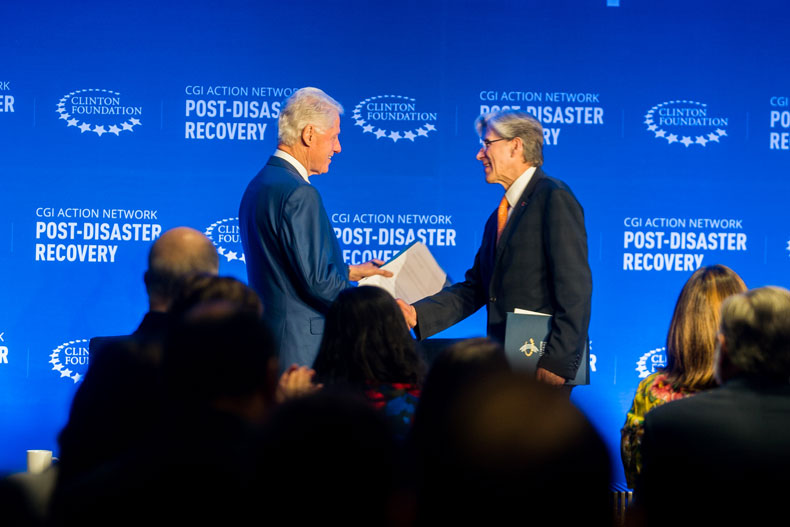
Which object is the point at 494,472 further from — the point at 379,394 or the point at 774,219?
the point at 774,219

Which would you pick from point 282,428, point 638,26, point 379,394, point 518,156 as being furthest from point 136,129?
point 282,428

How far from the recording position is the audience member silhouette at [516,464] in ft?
3.43

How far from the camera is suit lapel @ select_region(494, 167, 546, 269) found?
3.39 m

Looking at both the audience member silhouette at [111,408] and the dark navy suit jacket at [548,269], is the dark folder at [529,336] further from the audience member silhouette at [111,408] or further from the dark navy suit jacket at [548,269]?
the audience member silhouette at [111,408]

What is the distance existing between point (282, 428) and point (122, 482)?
16.3 inches

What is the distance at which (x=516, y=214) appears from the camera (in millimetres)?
3406

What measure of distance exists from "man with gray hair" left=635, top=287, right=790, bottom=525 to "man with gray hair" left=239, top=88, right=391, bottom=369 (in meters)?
1.80

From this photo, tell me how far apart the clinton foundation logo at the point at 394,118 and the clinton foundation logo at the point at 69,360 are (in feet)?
7.11

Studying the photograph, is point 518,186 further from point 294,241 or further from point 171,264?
point 171,264

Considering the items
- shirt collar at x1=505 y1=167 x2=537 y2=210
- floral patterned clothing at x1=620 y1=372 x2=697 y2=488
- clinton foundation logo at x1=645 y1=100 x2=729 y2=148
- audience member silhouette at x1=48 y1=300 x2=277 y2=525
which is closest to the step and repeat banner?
clinton foundation logo at x1=645 y1=100 x2=729 y2=148

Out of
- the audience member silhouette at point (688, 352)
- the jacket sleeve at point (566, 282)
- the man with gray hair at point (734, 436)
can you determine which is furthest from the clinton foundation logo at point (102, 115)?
the man with gray hair at point (734, 436)

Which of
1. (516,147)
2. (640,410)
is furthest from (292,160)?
(640,410)

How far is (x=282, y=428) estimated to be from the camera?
100 cm

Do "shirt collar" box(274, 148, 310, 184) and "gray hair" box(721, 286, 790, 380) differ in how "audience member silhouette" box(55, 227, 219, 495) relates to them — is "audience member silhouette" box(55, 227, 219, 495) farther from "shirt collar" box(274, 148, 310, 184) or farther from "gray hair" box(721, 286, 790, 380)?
"shirt collar" box(274, 148, 310, 184)
